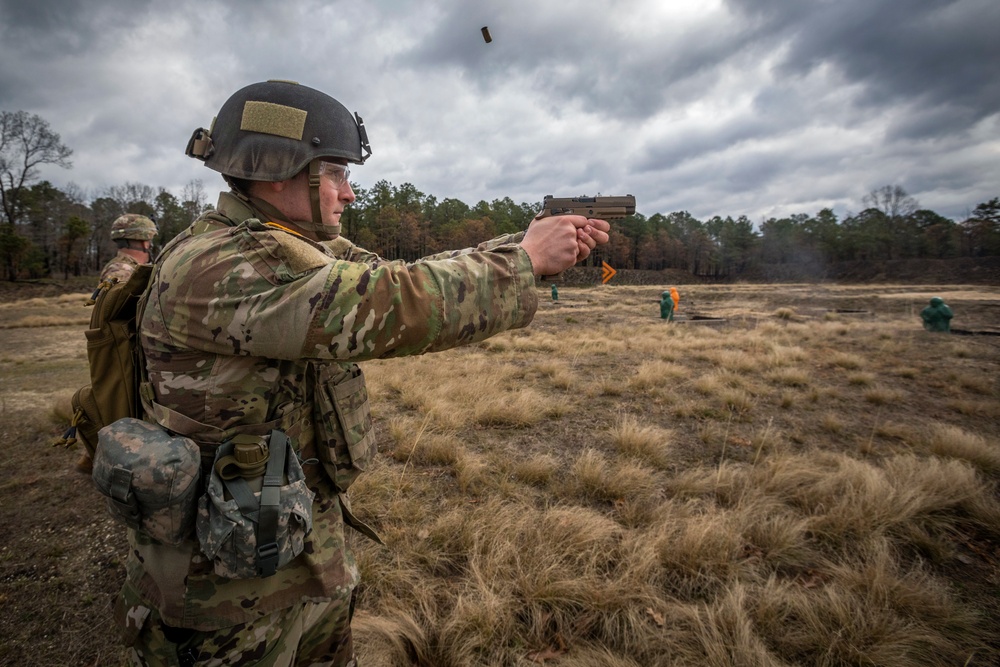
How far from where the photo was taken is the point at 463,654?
2.41 metres

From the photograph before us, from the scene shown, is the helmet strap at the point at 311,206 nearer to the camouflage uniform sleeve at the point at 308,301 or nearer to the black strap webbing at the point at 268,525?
the camouflage uniform sleeve at the point at 308,301

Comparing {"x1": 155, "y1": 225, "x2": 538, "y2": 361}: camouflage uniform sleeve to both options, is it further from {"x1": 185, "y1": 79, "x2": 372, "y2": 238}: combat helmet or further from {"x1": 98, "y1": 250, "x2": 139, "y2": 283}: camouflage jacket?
{"x1": 98, "y1": 250, "x2": 139, "y2": 283}: camouflage jacket

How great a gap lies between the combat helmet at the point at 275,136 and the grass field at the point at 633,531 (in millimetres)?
2473

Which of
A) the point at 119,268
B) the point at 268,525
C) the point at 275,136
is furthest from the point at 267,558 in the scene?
the point at 119,268

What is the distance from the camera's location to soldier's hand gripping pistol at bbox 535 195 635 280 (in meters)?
2.55

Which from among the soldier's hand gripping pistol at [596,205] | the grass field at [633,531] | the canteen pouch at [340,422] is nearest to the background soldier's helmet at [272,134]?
the canteen pouch at [340,422]

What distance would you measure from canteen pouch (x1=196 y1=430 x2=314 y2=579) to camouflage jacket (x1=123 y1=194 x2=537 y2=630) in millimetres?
163

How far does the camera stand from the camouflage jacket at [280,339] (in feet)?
4.01

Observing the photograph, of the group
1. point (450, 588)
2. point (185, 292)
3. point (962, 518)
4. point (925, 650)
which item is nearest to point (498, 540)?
point (450, 588)

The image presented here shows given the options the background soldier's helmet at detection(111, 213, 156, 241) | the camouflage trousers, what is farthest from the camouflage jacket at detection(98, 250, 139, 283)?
the camouflage trousers

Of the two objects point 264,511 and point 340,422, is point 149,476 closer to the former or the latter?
point 264,511

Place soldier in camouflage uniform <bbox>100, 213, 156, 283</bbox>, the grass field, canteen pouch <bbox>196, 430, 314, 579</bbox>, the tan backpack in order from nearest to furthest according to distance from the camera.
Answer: canteen pouch <bbox>196, 430, 314, 579</bbox>
the tan backpack
the grass field
soldier in camouflage uniform <bbox>100, 213, 156, 283</bbox>

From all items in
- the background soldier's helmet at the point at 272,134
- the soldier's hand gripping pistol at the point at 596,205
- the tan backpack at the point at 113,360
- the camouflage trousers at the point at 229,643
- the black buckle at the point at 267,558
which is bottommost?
the camouflage trousers at the point at 229,643

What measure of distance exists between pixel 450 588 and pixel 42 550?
320 cm
